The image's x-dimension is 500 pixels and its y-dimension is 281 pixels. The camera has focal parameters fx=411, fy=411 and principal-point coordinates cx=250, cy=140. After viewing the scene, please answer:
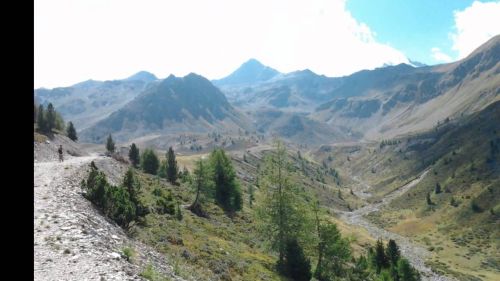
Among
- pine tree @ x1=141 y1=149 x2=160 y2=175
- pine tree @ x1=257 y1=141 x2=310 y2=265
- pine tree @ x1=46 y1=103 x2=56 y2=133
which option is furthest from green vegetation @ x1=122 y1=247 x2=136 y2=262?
pine tree @ x1=46 y1=103 x2=56 y2=133

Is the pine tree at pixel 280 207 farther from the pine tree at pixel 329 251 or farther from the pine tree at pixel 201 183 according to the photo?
the pine tree at pixel 201 183

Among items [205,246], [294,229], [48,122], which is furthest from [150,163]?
[205,246]

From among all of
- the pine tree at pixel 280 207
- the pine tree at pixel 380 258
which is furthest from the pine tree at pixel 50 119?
the pine tree at pixel 380 258

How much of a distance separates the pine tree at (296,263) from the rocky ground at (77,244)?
22289 millimetres

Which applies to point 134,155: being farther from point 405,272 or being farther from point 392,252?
point 405,272

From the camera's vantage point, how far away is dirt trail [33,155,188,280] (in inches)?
703

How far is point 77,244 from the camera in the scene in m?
21.1

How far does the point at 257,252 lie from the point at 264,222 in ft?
15.8

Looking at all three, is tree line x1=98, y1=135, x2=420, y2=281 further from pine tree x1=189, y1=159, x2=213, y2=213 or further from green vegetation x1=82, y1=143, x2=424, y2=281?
pine tree x1=189, y1=159, x2=213, y2=213

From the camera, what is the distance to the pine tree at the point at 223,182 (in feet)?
263

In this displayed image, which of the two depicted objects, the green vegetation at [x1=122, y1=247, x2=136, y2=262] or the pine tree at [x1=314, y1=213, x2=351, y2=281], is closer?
the green vegetation at [x1=122, y1=247, x2=136, y2=262]
